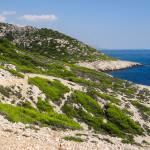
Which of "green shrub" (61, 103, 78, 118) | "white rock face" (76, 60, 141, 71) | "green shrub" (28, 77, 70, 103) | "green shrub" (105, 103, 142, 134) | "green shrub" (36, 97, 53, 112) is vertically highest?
"white rock face" (76, 60, 141, 71)

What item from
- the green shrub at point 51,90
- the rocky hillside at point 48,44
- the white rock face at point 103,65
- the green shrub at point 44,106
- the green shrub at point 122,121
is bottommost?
the green shrub at point 122,121

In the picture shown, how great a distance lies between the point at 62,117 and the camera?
20.1m

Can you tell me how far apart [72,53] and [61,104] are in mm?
83542

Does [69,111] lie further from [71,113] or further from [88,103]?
A: [88,103]

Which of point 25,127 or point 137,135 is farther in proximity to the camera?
point 137,135

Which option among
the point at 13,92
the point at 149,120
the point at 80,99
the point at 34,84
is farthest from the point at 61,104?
the point at 149,120

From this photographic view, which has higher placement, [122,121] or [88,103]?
[88,103]

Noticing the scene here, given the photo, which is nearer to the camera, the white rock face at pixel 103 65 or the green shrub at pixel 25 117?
the green shrub at pixel 25 117

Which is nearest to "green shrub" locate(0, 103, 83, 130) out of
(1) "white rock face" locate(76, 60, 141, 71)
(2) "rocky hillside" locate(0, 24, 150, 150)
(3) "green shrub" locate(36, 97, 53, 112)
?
(2) "rocky hillside" locate(0, 24, 150, 150)

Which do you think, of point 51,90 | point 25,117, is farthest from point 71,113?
point 25,117

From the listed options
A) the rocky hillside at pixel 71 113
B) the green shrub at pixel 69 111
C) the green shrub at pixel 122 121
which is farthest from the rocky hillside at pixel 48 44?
the green shrub at pixel 69 111

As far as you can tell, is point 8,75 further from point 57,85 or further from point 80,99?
point 80,99

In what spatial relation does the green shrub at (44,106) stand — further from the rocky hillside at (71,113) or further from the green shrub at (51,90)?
the green shrub at (51,90)

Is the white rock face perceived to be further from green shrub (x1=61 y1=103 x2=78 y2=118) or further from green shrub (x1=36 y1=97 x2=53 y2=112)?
green shrub (x1=36 y1=97 x2=53 y2=112)
